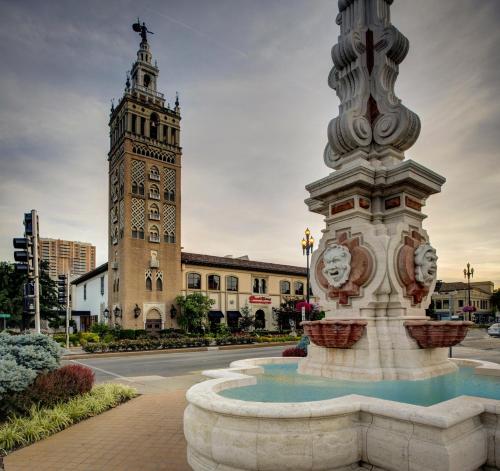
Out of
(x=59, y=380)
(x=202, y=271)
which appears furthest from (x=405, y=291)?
(x=202, y=271)

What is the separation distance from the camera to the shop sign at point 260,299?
2042 inches

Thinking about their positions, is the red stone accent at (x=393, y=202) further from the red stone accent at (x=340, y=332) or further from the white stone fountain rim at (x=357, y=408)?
the white stone fountain rim at (x=357, y=408)

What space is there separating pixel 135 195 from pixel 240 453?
1685 inches

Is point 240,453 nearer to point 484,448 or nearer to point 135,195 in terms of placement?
point 484,448

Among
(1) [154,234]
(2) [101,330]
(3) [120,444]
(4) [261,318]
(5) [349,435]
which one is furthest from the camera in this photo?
(4) [261,318]

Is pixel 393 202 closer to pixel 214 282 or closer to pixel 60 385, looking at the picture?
pixel 60 385

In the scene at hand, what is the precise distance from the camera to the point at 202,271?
158 ft

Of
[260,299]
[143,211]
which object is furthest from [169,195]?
[260,299]

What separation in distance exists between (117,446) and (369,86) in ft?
28.1

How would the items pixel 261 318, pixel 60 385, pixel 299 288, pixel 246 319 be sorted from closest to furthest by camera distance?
1. pixel 60 385
2. pixel 246 319
3. pixel 261 318
4. pixel 299 288

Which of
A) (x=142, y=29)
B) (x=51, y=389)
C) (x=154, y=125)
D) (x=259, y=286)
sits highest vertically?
(x=142, y=29)

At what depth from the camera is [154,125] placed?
4859cm

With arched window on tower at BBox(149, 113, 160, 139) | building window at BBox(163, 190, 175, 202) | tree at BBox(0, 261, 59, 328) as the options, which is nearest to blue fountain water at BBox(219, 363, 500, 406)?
building window at BBox(163, 190, 175, 202)

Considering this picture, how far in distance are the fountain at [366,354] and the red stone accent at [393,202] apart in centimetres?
2
